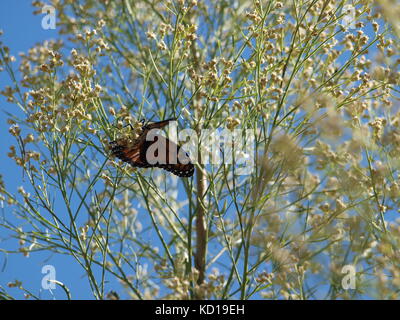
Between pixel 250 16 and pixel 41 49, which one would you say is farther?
pixel 41 49

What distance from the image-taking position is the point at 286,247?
3.39m

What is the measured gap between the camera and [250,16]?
337 cm

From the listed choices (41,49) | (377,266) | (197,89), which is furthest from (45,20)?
Answer: (377,266)

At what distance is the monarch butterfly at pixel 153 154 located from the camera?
132 inches

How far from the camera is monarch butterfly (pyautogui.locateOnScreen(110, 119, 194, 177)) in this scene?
11.0 ft

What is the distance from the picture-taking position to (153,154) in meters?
3.58

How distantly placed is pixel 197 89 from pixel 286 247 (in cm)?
97
